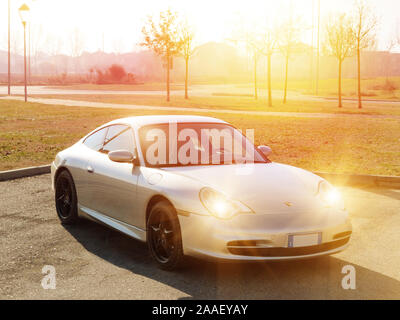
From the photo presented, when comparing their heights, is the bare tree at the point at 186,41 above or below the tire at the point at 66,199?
above

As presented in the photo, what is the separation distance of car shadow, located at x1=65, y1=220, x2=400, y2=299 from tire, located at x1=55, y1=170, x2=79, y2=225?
107 cm

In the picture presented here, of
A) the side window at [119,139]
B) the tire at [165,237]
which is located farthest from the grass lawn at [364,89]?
the tire at [165,237]

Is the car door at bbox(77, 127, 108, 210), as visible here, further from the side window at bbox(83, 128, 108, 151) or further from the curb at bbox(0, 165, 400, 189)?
the curb at bbox(0, 165, 400, 189)

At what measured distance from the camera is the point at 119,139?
6402mm

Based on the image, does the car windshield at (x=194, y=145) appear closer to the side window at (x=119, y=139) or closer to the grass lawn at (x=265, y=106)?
the side window at (x=119, y=139)

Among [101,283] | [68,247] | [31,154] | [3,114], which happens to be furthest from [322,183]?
[3,114]

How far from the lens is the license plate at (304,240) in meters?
4.75

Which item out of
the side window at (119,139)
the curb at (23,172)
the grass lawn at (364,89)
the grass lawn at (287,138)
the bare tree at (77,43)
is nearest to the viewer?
the side window at (119,139)

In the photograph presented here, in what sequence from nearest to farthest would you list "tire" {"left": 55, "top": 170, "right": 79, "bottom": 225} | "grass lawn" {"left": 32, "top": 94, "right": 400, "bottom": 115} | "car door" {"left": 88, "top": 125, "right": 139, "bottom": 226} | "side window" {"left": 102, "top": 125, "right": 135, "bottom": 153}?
"car door" {"left": 88, "top": 125, "right": 139, "bottom": 226} < "side window" {"left": 102, "top": 125, "right": 135, "bottom": 153} < "tire" {"left": 55, "top": 170, "right": 79, "bottom": 225} < "grass lawn" {"left": 32, "top": 94, "right": 400, "bottom": 115}

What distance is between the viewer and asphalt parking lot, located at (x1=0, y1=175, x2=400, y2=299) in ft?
15.2

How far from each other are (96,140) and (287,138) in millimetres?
11004

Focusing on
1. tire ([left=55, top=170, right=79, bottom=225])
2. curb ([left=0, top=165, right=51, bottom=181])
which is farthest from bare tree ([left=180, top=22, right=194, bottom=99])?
tire ([left=55, top=170, right=79, bottom=225])

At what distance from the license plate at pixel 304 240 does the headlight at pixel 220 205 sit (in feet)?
1.40
